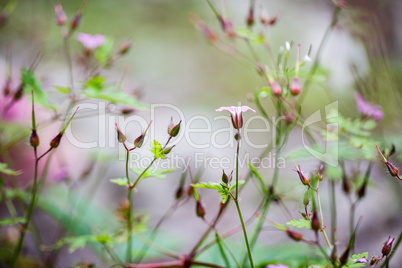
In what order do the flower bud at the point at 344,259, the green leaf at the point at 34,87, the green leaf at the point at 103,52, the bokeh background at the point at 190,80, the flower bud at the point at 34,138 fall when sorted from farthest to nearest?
the bokeh background at the point at 190,80 < the green leaf at the point at 103,52 < the green leaf at the point at 34,87 < the flower bud at the point at 34,138 < the flower bud at the point at 344,259

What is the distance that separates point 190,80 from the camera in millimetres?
2994

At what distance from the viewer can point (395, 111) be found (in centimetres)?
159

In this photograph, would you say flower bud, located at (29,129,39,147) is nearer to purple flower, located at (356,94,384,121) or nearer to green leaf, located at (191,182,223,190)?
green leaf, located at (191,182,223,190)

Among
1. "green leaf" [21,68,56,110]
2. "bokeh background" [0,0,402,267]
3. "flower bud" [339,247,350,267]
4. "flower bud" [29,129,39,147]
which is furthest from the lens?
"bokeh background" [0,0,402,267]

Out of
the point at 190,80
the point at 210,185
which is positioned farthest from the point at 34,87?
the point at 190,80

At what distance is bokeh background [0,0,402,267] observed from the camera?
1.40 meters

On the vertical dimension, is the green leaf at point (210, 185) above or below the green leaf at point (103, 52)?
below

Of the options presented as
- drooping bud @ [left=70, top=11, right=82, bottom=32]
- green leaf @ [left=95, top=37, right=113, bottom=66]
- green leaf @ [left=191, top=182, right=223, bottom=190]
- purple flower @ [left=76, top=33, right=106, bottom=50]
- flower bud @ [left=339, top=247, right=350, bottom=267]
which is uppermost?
drooping bud @ [left=70, top=11, right=82, bottom=32]

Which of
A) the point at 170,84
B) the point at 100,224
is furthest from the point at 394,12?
the point at 100,224

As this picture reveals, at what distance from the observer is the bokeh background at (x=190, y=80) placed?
4.58ft

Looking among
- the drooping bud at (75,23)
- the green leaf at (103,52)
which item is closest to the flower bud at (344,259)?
the green leaf at (103,52)

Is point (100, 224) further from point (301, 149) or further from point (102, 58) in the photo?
point (301, 149)

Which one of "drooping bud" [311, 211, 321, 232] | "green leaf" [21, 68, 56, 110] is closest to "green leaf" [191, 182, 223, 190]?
"drooping bud" [311, 211, 321, 232]

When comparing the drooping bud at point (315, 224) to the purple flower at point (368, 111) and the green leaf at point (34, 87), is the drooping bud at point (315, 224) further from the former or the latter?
the green leaf at point (34, 87)
